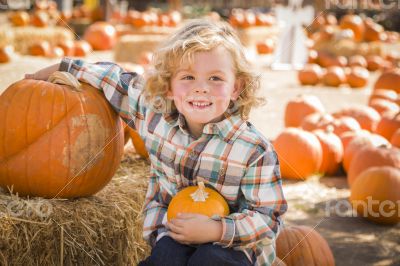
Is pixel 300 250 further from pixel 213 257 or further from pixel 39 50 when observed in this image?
pixel 39 50

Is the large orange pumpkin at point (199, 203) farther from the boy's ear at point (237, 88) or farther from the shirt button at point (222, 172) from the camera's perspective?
the boy's ear at point (237, 88)

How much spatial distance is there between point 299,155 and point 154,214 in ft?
8.14

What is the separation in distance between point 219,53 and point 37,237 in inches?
43.5

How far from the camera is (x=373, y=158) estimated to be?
14.0 ft

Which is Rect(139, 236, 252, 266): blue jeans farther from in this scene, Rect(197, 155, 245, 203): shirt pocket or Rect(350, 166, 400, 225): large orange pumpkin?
Rect(350, 166, 400, 225): large orange pumpkin

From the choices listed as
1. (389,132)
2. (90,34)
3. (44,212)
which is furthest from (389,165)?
(90,34)

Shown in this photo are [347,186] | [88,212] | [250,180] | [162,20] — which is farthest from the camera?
[162,20]

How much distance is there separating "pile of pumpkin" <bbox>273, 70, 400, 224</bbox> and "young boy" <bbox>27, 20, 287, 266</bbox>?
1.74 meters

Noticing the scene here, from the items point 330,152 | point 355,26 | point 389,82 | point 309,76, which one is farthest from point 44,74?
point 355,26

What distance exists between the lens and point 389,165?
166 inches

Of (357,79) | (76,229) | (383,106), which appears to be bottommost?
(357,79)

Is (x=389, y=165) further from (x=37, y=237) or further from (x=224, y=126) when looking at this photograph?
(x=37, y=237)

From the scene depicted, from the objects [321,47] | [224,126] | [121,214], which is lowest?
[321,47]

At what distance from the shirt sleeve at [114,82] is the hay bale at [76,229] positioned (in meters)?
0.41
